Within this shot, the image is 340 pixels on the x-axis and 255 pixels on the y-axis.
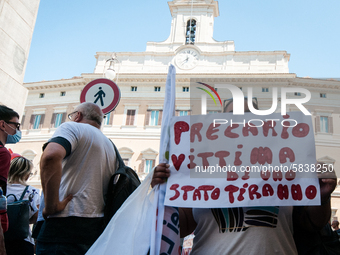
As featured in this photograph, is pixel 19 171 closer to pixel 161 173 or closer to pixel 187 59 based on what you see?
pixel 161 173

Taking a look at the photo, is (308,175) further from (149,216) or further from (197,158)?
(149,216)

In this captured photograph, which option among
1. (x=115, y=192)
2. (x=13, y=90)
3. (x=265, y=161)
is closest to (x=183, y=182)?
(x=265, y=161)

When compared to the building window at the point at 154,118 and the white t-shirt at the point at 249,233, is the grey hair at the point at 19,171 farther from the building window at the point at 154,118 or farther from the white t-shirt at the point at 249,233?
the building window at the point at 154,118

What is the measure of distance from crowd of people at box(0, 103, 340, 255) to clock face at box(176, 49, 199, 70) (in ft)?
102

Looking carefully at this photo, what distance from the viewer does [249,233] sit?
190 centimetres

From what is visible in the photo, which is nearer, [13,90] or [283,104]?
[283,104]

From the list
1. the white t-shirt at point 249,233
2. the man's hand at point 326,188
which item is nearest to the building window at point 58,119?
the white t-shirt at point 249,233

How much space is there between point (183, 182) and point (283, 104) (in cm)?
74

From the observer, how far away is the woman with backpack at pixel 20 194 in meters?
3.18

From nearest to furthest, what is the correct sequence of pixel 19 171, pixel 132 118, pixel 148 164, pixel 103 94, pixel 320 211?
pixel 320 211
pixel 19 171
pixel 103 94
pixel 148 164
pixel 132 118

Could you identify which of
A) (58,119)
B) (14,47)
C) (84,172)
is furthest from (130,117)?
(84,172)

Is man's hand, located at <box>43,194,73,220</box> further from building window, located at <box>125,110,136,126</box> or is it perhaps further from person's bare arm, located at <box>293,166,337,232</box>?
building window, located at <box>125,110,136,126</box>

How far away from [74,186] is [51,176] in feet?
Result: 0.89

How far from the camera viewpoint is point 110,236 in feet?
6.98
